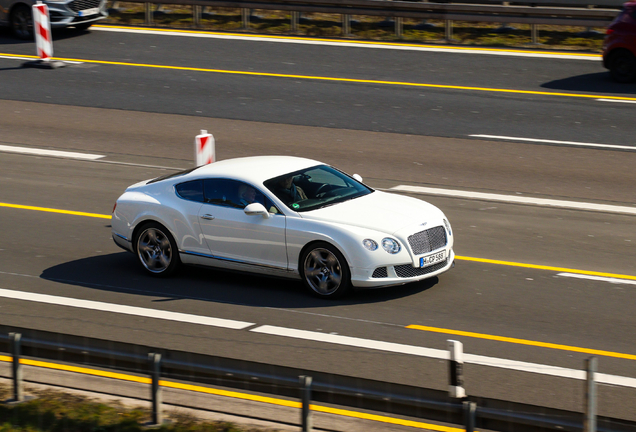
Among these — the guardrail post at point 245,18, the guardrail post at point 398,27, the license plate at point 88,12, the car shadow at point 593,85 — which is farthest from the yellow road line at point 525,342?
the guardrail post at point 245,18

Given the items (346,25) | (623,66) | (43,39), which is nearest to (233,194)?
(623,66)

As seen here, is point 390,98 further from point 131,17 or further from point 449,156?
point 131,17

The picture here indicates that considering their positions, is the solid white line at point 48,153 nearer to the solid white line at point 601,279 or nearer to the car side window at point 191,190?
the car side window at point 191,190

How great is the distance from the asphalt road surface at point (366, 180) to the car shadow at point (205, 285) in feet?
0.13

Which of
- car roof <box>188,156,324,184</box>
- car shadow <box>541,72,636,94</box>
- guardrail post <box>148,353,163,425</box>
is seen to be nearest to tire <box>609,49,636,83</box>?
car shadow <box>541,72,636,94</box>

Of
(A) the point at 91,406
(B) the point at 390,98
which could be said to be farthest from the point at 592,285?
(B) the point at 390,98

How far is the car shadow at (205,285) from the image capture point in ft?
31.9

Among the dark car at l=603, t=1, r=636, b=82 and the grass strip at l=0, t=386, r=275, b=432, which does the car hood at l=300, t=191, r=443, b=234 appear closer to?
the grass strip at l=0, t=386, r=275, b=432

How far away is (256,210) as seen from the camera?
9.89 metres

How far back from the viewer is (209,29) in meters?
27.3

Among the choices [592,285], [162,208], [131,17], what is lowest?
[592,285]

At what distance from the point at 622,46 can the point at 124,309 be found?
47.9 feet

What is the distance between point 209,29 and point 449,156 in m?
13.1

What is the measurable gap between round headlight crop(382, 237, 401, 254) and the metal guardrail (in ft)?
12.0
